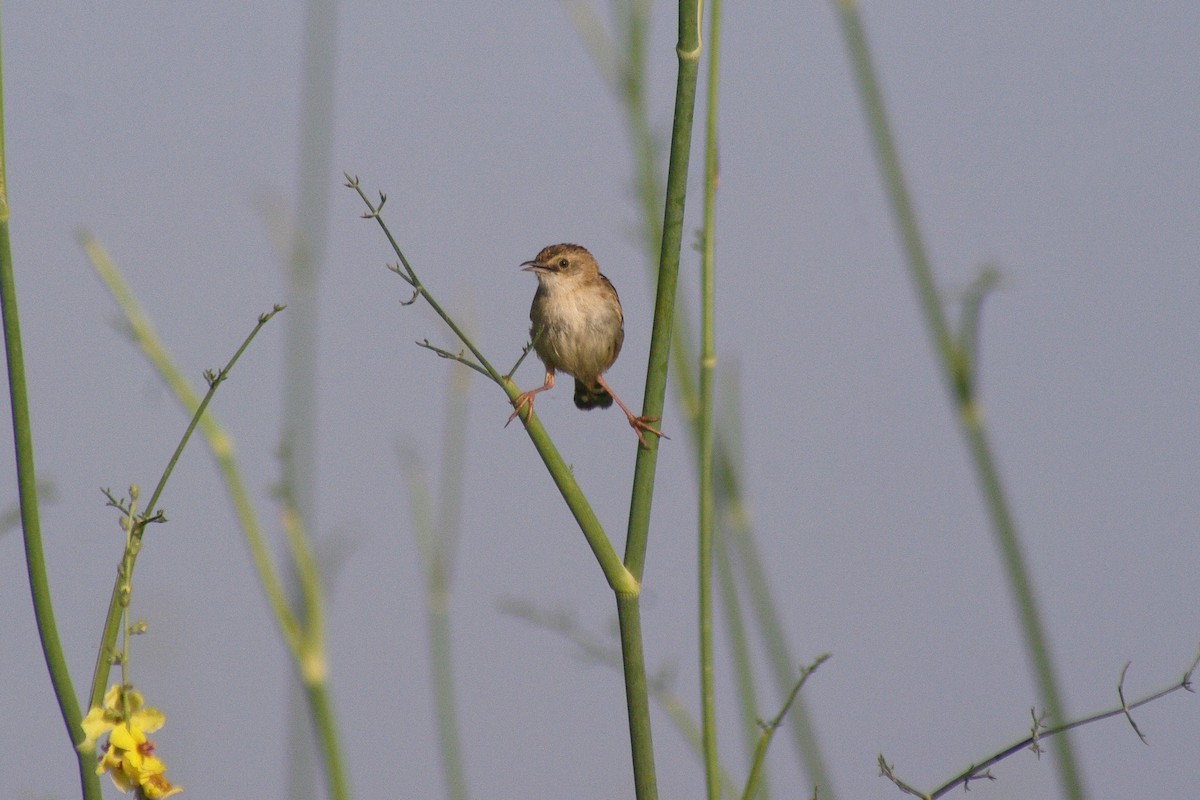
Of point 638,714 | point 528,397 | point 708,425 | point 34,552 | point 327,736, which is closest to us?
point 34,552

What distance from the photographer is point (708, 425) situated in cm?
224

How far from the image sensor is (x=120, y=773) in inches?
65.9

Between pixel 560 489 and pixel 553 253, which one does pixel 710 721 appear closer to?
pixel 560 489

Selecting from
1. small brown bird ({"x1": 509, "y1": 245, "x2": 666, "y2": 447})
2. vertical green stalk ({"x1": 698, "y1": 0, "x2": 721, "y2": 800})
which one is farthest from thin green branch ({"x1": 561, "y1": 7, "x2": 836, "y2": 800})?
small brown bird ({"x1": 509, "y1": 245, "x2": 666, "y2": 447})

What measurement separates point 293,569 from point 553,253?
327 cm

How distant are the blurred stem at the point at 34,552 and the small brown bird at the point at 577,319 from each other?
3.43 metres

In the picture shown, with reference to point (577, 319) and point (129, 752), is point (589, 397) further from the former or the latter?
point (129, 752)

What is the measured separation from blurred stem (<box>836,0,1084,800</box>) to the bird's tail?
11.3 feet

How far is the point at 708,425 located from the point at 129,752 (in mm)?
1126

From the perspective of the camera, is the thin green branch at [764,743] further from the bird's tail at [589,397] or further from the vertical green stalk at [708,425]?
the bird's tail at [589,397]

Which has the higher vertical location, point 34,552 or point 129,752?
point 34,552

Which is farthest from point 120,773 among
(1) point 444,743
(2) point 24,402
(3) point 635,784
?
(1) point 444,743

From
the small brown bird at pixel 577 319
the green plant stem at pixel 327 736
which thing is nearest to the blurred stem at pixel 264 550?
the green plant stem at pixel 327 736

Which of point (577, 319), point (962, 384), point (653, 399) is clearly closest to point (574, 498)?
point (653, 399)
